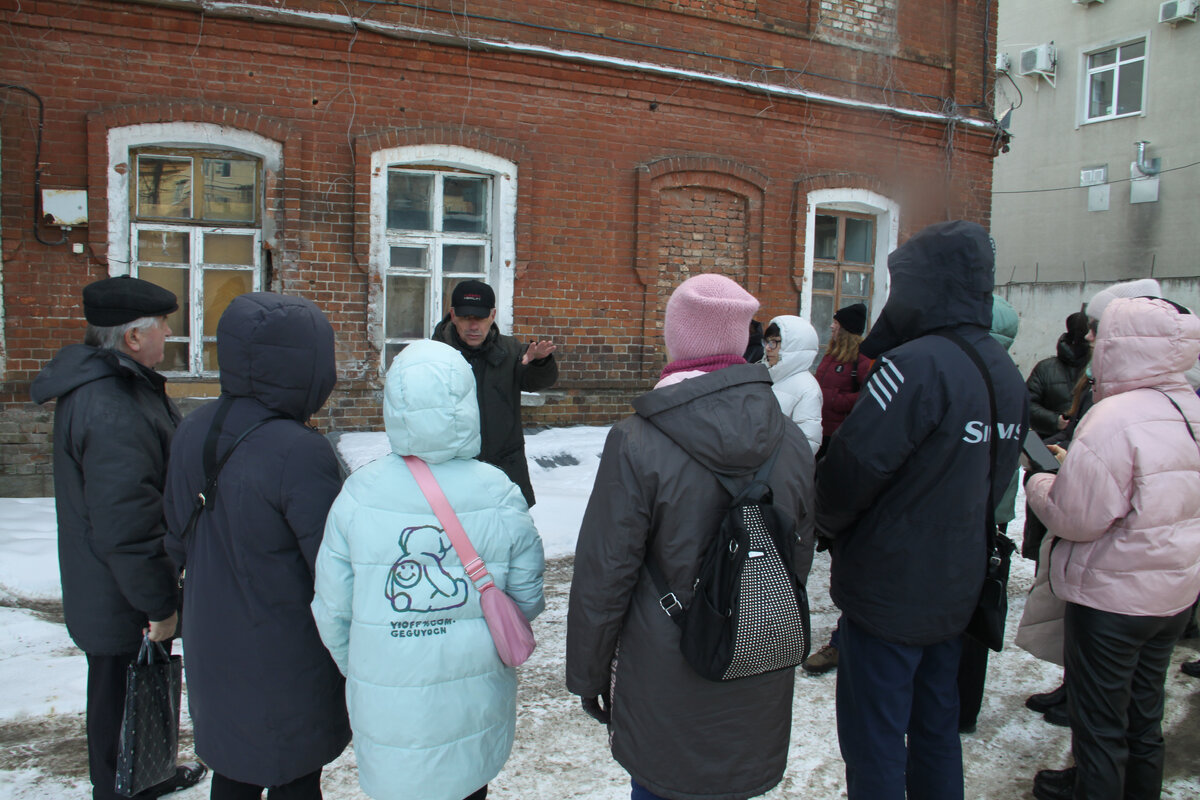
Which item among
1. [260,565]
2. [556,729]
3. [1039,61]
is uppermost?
[1039,61]

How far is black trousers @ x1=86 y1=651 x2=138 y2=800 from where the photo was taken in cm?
259

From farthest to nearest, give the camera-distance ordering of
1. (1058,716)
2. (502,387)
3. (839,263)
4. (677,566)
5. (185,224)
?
(839,263) → (185,224) → (502,387) → (1058,716) → (677,566)

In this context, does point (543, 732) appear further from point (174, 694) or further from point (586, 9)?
point (586, 9)

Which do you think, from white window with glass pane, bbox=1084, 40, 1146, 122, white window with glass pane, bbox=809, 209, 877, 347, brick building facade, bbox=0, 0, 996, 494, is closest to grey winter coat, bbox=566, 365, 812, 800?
brick building facade, bbox=0, 0, 996, 494

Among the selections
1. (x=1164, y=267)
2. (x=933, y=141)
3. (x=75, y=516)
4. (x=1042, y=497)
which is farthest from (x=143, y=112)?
(x=1164, y=267)

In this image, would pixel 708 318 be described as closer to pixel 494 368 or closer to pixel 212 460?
pixel 212 460

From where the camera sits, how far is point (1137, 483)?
8.11ft

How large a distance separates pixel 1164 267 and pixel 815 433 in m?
15.2

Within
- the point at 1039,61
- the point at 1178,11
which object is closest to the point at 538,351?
A: the point at 1178,11

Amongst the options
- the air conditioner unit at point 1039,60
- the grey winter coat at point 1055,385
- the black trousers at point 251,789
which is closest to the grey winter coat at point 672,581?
the black trousers at point 251,789

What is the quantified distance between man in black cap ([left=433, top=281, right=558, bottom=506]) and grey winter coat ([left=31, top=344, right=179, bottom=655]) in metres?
1.75

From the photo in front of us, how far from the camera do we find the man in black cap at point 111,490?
7.78ft

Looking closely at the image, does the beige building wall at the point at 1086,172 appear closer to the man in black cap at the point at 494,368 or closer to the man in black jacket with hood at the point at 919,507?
the man in black cap at the point at 494,368

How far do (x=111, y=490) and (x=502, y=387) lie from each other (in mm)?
2131
